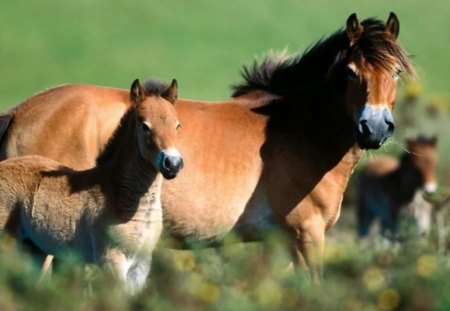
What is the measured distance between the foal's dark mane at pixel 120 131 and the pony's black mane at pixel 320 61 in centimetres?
134

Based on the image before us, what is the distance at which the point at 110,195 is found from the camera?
8.95 m

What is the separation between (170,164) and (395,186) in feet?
44.8

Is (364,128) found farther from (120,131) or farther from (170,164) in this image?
(120,131)

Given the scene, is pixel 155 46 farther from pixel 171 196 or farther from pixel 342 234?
pixel 171 196

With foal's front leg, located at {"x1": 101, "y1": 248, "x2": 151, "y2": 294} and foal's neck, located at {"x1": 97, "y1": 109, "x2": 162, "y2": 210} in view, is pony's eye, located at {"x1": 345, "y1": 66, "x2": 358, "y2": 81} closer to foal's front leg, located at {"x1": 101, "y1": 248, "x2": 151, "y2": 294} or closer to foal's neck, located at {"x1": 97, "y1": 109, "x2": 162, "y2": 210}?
foal's neck, located at {"x1": 97, "y1": 109, "x2": 162, "y2": 210}

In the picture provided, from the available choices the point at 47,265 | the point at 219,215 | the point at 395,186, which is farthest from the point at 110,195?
the point at 395,186

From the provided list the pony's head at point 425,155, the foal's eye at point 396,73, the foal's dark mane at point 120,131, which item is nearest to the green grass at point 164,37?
the pony's head at point 425,155

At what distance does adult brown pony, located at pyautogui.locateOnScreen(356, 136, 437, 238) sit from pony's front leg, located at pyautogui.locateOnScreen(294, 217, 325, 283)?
992 centimetres

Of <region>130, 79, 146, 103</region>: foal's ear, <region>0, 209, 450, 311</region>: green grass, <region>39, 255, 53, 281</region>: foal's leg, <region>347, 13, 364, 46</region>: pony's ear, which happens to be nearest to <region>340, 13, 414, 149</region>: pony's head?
<region>347, 13, 364, 46</region>: pony's ear

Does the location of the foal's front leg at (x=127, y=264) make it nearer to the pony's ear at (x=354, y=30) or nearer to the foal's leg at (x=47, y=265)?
the foal's leg at (x=47, y=265)

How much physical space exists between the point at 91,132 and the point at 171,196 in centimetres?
82

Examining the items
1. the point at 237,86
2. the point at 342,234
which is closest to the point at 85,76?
the point at 342,234

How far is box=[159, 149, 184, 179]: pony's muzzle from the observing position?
8453 millimetres

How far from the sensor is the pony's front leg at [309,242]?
31.7ft
